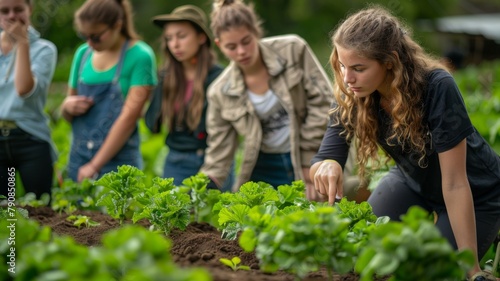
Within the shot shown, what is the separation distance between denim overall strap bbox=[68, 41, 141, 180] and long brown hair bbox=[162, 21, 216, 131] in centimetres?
34

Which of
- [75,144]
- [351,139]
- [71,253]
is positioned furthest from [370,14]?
[75,144]

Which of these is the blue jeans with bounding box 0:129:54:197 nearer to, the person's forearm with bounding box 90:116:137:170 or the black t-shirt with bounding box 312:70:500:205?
the person's forearm with bounding box 90:116:137:170

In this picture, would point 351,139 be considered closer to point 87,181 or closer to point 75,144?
point 87,181

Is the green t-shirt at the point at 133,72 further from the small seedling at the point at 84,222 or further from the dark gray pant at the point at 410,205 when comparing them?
the dark gray pant at the point at 410,205

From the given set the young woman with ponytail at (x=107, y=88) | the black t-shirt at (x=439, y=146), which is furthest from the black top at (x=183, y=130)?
the black t-shirt at (x=439, y=146)

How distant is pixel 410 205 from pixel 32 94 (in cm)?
258

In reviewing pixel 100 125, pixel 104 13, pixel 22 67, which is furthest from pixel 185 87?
pixel 22 67

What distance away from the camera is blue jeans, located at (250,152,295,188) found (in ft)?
17.3

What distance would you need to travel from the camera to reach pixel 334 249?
2.64 metres

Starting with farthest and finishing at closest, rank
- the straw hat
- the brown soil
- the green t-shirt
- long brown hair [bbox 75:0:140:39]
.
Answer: the straw hat → the green t-shirt → long brown hair [bbox 75:0:140:39] → the brown soil

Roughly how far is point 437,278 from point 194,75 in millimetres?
3728

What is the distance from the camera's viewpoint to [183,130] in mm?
5957

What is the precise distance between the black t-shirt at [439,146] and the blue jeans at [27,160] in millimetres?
2200

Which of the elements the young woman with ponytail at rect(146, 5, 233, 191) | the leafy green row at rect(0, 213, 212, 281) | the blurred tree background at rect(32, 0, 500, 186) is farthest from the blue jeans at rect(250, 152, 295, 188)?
the blurred tree background at rect(32, 0, 500, 186)
